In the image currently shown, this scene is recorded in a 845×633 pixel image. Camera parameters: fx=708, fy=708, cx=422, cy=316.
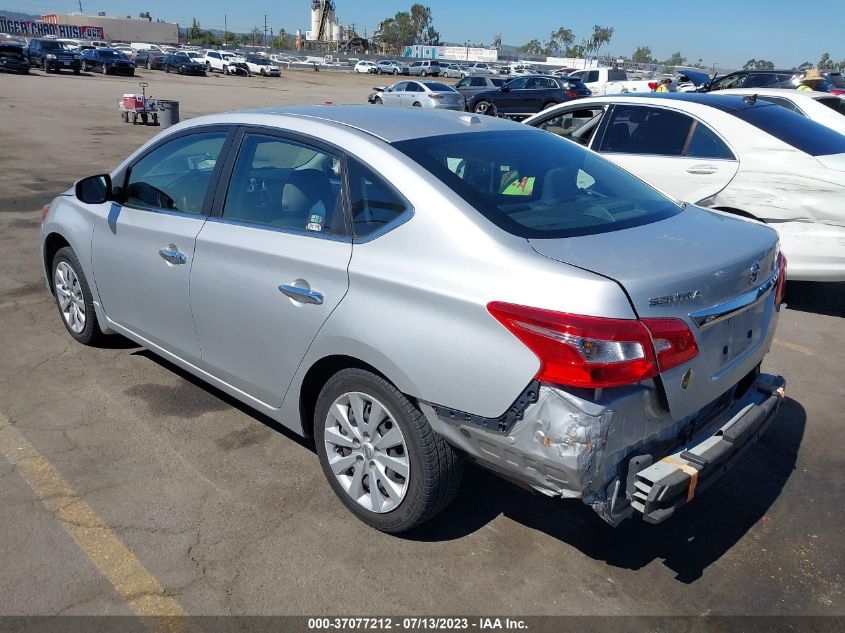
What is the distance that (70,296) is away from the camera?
195 inches

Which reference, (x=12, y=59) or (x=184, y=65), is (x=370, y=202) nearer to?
(x=12, y=59)

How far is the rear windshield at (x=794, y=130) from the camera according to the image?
20.2ft

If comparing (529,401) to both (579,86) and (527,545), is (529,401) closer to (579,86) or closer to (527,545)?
(527,545)

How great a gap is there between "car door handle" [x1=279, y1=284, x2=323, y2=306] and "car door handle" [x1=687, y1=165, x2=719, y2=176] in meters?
4.66

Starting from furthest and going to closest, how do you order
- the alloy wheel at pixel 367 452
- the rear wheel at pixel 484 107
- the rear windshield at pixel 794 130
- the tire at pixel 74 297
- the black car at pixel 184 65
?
1. the black car at pixel 184 65
2. the rear wheel at pixel 484 107
3. the rear windshield at pixel 794 130
4. the tire at pixel 74 297
5. the alloy wheel at pixel 367 452

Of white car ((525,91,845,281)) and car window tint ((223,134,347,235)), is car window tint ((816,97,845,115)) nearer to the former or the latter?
white car ((525,91,845,281))

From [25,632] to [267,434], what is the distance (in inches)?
62.7

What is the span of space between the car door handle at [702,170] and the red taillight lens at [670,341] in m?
4.37

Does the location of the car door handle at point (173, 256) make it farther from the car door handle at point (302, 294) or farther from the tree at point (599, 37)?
the tree at point (599, 37)

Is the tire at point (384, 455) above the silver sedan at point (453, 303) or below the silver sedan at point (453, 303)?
below

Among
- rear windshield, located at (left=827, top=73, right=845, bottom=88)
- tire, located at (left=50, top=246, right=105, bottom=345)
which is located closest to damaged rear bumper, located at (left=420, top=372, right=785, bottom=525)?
tire, located at (left=50, top=246, right=105, bottom=345)

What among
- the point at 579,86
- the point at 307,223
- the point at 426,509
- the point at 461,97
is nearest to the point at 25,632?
the point at 426,509

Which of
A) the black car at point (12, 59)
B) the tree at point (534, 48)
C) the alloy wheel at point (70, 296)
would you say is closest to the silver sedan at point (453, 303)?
the alloy wheel at point (70, 296)

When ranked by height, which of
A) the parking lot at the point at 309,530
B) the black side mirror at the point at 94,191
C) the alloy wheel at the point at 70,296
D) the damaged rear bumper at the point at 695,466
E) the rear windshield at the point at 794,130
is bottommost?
the parking lot at the point at 309,530
